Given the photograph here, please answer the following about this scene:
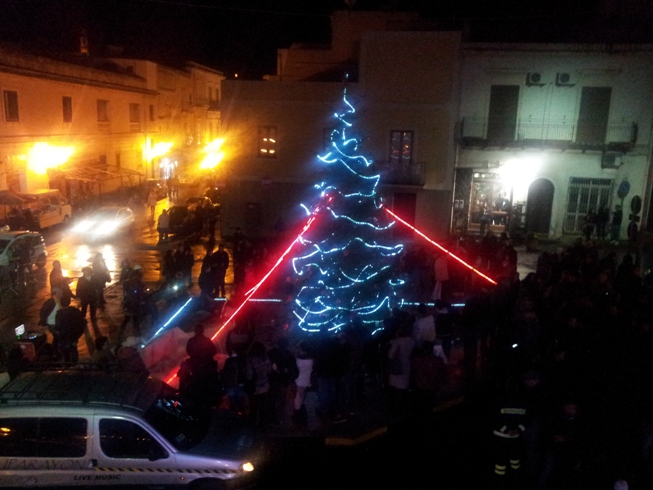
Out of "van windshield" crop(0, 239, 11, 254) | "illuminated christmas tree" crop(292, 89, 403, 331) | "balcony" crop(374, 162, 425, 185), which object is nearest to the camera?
"illuminated christmas tree" crop(292, 89, 403, 331)

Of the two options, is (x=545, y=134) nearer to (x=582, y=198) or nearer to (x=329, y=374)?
(x=582, y=198)

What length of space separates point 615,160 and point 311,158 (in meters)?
12.5

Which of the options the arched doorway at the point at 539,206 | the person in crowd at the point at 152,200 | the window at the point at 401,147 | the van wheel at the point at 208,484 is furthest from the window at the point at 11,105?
the van wheel at the point at 208,484

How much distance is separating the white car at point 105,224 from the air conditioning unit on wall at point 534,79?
1811 centimetres

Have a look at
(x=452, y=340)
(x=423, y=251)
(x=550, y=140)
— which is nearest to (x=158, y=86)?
(x=550, y=140)

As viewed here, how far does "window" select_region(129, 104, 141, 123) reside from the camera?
37.9 meters

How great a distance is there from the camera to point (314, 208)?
39.7ft

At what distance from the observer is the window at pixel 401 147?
23.3 m

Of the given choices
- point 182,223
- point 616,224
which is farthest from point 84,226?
point 616,224

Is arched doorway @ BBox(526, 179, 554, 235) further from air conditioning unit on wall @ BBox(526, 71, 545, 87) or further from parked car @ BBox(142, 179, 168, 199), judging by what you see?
parked car @ BBox(142, 179, 168, 199)

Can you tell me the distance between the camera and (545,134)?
23.0 m

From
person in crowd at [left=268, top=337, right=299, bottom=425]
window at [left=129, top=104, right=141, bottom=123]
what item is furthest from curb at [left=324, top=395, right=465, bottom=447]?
window at [left=129, top=104, right=141, bottom=123]

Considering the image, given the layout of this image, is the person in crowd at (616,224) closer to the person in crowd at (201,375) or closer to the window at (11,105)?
the person in crowd at (201,375)

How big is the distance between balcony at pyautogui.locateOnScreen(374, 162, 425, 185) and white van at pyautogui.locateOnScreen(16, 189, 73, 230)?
14.5 metres
